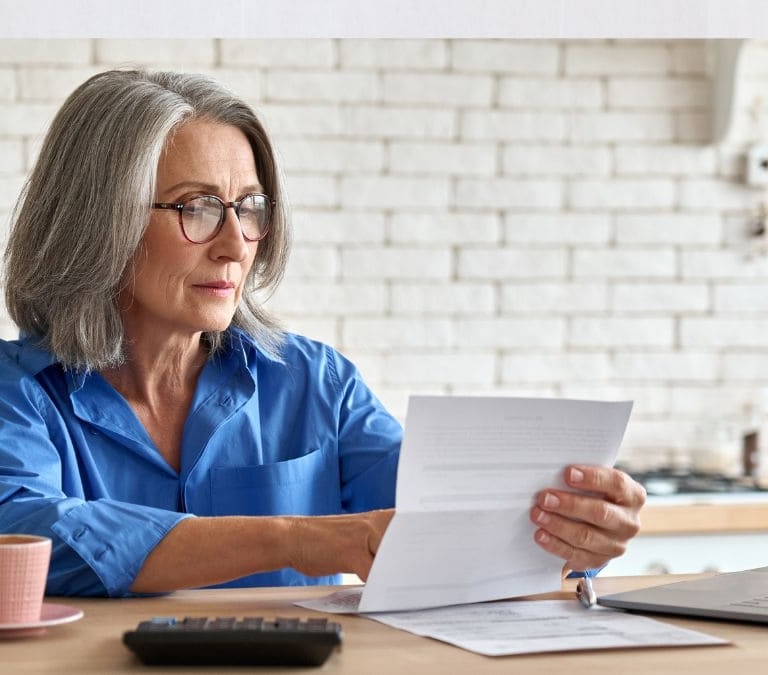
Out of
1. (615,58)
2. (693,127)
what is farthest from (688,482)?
(615,58)

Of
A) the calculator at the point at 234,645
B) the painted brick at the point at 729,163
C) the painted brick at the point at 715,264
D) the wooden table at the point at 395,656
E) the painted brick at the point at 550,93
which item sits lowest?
the wooden table at the point at 395,656

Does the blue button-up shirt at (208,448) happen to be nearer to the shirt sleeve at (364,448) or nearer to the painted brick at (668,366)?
the shirt sleeve at (364,448)

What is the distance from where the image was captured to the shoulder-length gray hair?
2004mm

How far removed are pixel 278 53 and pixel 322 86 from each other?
0.49 ft

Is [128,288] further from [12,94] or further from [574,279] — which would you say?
[574,279]

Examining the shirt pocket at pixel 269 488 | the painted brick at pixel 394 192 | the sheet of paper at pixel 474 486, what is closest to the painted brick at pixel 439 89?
the painted brick at pixel 394 192

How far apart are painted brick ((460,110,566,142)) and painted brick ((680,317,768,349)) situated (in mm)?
687

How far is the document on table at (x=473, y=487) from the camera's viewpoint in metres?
1.38

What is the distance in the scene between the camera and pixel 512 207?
368 cm

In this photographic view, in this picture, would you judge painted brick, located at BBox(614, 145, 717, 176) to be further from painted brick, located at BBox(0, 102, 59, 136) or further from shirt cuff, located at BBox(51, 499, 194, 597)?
shirt cuff, located at BBox(51, 499, 194, 597)

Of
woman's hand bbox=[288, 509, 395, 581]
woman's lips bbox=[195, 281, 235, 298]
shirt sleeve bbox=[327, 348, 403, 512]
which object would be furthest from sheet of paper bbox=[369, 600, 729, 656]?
woman's lips bbox=[195, 281, 235, 298]

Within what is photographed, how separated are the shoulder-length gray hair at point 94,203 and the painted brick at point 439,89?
4.85ft

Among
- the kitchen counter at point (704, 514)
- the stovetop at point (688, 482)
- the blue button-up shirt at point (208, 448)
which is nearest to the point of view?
the blue button-up shirt at point (208, 448)

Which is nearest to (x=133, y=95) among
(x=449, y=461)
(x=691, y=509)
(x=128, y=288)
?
(x=128, y=288)
